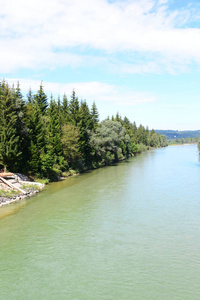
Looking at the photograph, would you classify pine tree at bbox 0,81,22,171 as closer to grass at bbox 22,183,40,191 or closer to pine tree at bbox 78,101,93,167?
grass at bbox 22,183,40,191

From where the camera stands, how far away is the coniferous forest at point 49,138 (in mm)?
36188

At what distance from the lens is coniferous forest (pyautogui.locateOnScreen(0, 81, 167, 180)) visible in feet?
119

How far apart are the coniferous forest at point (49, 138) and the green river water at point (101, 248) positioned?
9212mm

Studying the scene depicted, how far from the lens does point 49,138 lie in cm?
4816

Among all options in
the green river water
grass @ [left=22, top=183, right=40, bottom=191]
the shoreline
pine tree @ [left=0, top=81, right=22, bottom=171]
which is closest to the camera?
the green river water

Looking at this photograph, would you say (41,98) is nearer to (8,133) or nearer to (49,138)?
(49,138)

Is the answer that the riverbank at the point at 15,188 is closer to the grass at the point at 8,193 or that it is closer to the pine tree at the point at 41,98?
the grass at the point at 8,193

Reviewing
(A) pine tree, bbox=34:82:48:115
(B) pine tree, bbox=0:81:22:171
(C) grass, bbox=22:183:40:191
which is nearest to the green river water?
(C) grass, bbox=22:183:40:191

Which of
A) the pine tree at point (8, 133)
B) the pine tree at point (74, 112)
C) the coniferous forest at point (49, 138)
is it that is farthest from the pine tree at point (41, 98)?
the pine tree at point (8, 133)

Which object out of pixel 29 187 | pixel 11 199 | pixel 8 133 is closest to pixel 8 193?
pixel 11 199

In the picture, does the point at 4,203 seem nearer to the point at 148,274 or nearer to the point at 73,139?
the point at 148,274

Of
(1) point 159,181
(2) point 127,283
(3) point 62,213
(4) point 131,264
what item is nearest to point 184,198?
(1) point 159,181

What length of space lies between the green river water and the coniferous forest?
921 cm

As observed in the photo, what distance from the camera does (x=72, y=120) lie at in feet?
194
